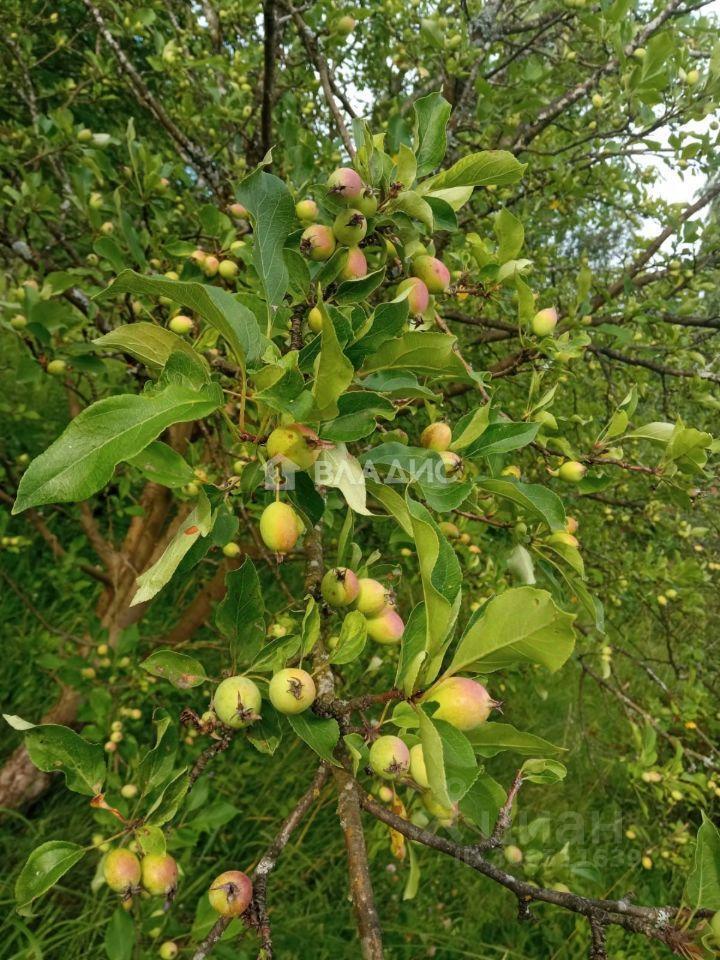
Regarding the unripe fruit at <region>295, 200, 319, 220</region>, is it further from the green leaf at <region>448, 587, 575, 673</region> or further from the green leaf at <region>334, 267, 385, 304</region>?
the green leaf at <region>448, 587, 575, 673</region>

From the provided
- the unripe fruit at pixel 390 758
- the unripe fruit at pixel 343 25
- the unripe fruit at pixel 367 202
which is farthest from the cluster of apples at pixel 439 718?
the unripe fruit at pixel 343 25

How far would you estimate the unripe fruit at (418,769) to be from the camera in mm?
753

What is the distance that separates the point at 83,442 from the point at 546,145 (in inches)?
108

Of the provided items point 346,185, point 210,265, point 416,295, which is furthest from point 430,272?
point 210,265

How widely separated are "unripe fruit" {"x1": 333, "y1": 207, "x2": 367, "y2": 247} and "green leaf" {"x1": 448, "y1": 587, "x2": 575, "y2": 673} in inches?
21.3

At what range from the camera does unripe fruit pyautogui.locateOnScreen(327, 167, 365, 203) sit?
2.72 feet

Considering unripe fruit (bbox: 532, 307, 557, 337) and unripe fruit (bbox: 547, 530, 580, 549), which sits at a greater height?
unripe fruit (bbox: 532, 307, 557, 337)

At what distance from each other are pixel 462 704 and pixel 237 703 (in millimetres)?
285

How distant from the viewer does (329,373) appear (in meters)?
0.65

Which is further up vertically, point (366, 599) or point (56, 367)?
point (56, 367)

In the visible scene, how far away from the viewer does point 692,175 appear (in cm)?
211

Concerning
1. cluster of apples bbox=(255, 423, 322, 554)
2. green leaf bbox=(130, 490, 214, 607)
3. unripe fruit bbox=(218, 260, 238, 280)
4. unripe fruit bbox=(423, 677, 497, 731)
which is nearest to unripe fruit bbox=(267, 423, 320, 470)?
cluster of apples bbox=(255, 423, 322, 554)

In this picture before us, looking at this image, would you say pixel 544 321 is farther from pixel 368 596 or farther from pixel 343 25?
pixel 343 25

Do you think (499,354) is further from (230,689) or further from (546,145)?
(230,689)
